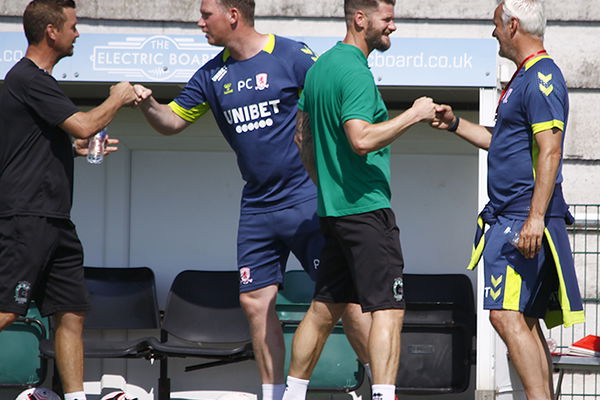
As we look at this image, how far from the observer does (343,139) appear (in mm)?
4750

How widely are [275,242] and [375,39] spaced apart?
1149 millimetres

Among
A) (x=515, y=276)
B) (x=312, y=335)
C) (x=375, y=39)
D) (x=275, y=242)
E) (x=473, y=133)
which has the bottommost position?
(x=312, y=335)

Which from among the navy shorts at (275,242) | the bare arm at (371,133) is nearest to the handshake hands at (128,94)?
the navy shorts at (275,242)

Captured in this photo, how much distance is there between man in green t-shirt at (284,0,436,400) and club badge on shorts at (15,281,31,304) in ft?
4.28

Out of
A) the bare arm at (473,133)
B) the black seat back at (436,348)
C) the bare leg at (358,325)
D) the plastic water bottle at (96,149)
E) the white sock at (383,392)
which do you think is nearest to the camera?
the white sock at (383,392)

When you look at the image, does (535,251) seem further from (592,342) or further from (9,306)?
(9,306)

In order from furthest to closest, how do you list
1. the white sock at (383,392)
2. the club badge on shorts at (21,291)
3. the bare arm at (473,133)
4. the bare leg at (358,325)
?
the bare arm at (473,133), the club badge on shorts at (21,291), the bare leg at (358,325), the white sock at (383,392)

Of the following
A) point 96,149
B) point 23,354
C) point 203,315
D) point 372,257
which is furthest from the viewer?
point 203,315

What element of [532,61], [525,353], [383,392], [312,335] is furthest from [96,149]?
[525,353]

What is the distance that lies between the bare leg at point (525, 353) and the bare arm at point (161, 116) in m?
1.95

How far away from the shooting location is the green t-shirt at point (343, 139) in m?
4.64

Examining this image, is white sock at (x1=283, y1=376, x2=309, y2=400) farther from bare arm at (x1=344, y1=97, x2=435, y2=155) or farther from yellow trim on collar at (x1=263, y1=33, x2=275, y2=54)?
yellow trim on collar at (x1=263, y1=33, x2=275, y2=54)

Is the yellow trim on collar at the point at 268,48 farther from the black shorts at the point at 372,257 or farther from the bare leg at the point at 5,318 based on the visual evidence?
the bare leg at the point at 5,318

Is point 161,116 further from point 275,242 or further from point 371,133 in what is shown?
point 371,133
